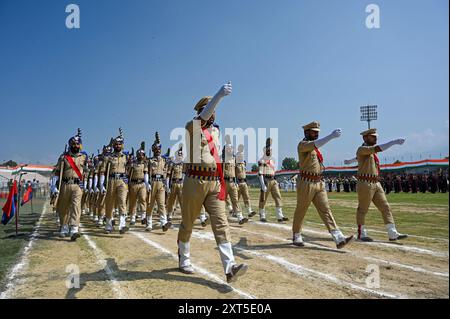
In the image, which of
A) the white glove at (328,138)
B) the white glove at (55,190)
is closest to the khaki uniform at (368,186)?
the white glove at (328,138)

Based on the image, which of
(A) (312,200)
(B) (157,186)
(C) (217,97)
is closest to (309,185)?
(A) (312,200)

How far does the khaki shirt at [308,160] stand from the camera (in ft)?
24.0

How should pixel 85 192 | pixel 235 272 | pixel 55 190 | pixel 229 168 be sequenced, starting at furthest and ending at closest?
pixel 85 192 < pixel 229 168 < pixel 55 190 < pixel 235 272

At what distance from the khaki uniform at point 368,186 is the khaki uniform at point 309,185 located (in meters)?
1.31

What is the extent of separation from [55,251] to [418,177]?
106ft

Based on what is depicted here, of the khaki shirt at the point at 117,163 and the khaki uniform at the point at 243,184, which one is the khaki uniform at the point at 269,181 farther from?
the khaki shirt at the point at 117,163

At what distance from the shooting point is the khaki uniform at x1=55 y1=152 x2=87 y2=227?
8.99 m

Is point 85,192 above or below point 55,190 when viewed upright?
below

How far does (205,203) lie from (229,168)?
6836 millimetres

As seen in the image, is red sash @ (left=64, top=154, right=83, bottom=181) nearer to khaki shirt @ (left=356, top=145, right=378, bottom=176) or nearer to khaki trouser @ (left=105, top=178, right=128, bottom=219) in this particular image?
khaki trouser @ (left=105, top=178, right=128, bottom=219)

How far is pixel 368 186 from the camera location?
795cm

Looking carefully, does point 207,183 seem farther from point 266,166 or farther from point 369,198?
point 266,166
